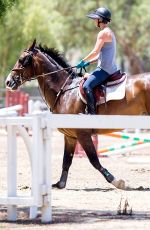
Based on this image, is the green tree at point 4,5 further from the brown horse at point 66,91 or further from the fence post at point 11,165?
the brown horse at point 66,91

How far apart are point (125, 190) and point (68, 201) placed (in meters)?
1.50

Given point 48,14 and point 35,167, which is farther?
point 48,14

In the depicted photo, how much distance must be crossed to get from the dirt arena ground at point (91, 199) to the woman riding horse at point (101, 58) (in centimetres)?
141

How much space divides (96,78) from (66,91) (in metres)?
0.74

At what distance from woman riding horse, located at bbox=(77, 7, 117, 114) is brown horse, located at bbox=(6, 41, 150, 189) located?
1.08ft

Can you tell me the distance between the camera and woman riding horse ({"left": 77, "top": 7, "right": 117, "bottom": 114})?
41.6ft

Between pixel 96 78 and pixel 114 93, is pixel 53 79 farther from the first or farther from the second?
pixel 114 93

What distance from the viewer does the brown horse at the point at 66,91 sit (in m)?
12.9

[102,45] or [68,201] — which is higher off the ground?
[102,45]

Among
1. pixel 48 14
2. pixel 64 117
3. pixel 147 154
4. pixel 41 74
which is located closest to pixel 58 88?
pixel 41 74

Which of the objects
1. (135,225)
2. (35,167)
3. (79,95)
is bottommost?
(135,225)

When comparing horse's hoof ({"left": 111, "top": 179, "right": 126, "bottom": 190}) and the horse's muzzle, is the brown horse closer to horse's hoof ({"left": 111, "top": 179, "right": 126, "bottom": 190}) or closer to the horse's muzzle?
the horse's muzzle

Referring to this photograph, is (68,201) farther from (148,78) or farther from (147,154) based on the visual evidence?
(147,154)

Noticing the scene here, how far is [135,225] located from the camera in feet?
28.6
